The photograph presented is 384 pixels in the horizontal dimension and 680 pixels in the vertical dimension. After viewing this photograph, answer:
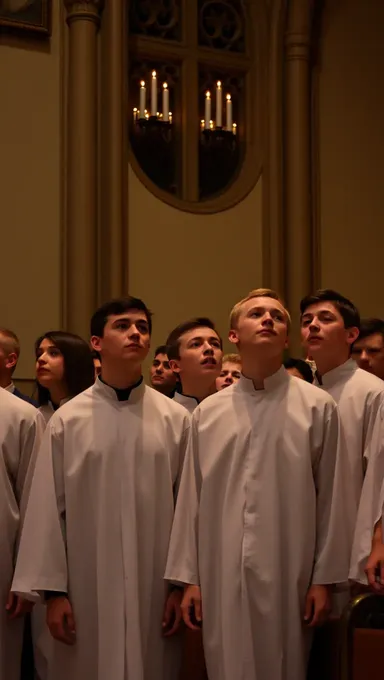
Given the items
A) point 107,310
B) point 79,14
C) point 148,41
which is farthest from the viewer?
point 148,41

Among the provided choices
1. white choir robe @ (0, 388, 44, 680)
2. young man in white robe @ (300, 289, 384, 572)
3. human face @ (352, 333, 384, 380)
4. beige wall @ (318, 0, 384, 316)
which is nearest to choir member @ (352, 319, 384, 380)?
human face @ (352, 333, 384, 380)

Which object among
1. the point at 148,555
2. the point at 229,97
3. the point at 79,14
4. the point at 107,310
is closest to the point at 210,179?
the point at 229,97

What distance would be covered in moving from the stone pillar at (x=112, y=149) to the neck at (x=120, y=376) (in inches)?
131

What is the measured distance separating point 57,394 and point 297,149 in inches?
150

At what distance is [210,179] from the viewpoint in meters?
8.33

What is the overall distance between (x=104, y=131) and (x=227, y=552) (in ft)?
14.7

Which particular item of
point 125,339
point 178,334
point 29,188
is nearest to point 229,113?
point 29,188

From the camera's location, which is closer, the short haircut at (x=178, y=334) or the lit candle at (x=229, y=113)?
the short haircut at (x=178, y=334)

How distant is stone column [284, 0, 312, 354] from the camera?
8.29 metres

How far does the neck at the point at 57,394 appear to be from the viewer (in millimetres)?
5226

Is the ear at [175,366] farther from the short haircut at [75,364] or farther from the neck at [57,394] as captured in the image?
the neck at [57,394]

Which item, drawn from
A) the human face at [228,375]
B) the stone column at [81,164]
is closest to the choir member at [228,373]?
the human face at [228,375]

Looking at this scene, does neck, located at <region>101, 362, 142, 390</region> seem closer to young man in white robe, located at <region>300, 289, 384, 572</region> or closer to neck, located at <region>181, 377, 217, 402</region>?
young man in white robe, located at <region>300, 289, 384, 572</region>

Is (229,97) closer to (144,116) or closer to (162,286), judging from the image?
(144,116)
